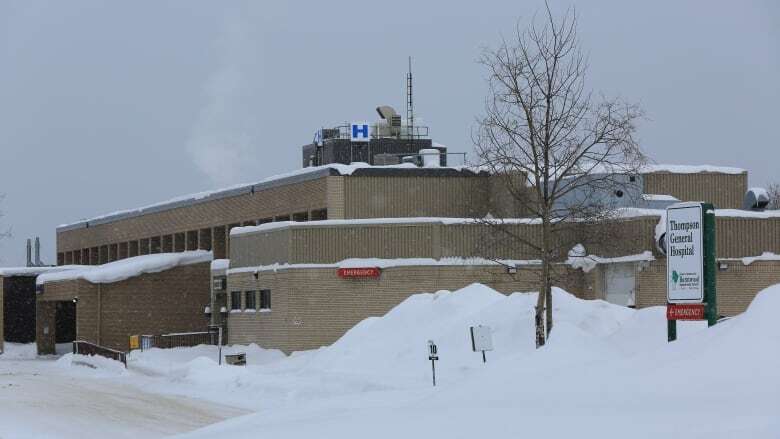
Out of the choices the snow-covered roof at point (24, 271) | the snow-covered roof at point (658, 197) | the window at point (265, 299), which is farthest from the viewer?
the snow-covered roof at point (24, 271)

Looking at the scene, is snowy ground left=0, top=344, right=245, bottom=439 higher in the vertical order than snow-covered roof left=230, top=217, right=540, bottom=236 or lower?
lower

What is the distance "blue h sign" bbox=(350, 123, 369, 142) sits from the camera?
7081 cm

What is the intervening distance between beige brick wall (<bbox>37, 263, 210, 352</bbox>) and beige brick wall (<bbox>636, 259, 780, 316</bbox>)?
26.1 metres

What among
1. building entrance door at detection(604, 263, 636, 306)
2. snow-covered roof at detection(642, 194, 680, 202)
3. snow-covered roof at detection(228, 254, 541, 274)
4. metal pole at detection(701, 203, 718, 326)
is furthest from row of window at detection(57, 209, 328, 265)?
metal pole at detection(701, 203, 718, 326)

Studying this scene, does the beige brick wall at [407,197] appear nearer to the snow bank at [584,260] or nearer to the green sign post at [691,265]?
the snow bank at [584,260]

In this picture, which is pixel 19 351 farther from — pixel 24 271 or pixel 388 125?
pixel 388 125

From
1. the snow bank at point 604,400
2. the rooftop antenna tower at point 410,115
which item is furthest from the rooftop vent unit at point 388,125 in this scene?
the snow bank at point 604,400

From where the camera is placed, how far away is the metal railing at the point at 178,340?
58156 mm

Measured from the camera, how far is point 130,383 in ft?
151

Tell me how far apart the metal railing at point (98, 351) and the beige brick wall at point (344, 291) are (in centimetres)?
665

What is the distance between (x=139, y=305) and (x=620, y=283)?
26918mm

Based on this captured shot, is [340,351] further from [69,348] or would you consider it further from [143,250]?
[143,250]

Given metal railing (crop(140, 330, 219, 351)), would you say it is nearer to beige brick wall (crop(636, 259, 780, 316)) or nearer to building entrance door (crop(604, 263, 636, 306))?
building entrance door (crop(604, 263, 636, 306))

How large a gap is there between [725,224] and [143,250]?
145 ft
